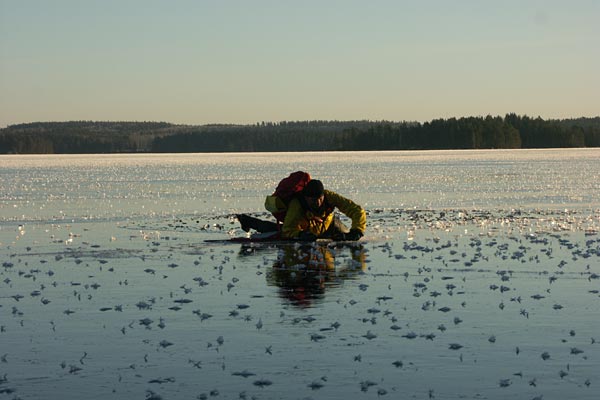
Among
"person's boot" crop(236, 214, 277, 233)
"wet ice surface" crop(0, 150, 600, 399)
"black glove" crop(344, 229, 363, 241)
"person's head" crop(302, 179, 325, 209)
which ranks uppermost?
"person's head" crop(302, 179, 325, 209)

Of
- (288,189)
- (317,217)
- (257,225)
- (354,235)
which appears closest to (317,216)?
(317,217)

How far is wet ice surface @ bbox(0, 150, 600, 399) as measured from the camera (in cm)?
1317

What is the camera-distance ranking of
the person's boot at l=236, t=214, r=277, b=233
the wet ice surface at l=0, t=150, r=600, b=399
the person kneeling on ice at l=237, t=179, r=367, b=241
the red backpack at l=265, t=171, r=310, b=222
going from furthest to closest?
1. the person's boot at l=236, t=214, r=277, b=233
2. the person kneeling on ice at l=237, t=179, r=367, b=241
3. the red backpack at l=265, t=171, r=310, b=222
4. the wet ice surface at l=0, t=150, r=600, b=399

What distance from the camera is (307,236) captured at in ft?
98.6

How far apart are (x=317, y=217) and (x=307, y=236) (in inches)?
27.4

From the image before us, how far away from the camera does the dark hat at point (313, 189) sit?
2889 centimetres

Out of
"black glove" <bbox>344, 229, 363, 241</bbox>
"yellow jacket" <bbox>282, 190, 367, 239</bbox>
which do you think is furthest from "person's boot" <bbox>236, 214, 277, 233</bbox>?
"black glove" <bbox>344, 229, 363, 241</bbox>

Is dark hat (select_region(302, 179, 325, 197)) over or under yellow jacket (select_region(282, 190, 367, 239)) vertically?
over

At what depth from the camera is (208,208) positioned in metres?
49.8

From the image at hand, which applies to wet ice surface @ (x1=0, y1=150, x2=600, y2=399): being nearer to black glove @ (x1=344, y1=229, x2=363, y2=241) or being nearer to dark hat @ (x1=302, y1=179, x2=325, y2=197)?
black glove @ (x1=344, y1=229, x2=363, y2=241)

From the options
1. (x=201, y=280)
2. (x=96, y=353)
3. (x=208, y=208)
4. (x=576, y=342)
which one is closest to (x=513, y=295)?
(x=576, y=342)

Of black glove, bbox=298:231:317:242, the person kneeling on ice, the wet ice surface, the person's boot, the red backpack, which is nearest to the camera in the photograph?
the wet ice surface

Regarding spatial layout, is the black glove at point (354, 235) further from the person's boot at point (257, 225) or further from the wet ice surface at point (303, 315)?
the person's boot at point (257, 225)

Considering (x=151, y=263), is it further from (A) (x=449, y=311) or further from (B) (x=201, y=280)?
(A) (x=449, y=311)
